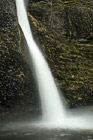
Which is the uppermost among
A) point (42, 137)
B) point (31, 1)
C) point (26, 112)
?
point (31, 1)

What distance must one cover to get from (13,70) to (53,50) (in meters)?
3.32

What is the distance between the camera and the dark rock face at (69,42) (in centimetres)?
902

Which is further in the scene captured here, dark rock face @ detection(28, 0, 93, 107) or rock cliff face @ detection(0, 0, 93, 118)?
dark rock face @ detection(28, 0, 93, 107)

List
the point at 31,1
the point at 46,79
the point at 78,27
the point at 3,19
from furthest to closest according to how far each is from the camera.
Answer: the point at 31,1
the point at 78,27
the point at 46,79
the point at 3,19

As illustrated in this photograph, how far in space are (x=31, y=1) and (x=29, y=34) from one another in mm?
4416

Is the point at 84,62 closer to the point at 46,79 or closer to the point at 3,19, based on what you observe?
the point at 46,79

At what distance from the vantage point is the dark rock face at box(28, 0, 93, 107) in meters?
9.02

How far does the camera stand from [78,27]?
38.4 ft

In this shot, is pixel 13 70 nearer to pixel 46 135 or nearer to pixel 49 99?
pixel 49 99

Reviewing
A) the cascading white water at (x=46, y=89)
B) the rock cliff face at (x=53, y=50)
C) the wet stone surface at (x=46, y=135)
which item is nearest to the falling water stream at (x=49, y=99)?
the cascading white water at (x=46, y=89)

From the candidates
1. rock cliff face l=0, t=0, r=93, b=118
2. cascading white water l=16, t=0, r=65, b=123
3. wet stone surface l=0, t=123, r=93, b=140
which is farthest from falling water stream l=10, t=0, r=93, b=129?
wet stone surface l=0, t=123, r=93, b=140

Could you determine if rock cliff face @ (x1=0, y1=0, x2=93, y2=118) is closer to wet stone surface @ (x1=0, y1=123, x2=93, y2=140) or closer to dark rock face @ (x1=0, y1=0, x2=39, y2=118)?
dark rock face @ (x1=0, y1=0, x2=39, y2=118)

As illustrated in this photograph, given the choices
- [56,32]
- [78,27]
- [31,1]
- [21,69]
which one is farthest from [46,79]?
[31,1]

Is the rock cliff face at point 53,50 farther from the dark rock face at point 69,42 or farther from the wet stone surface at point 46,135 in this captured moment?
the wet stone surface at point 46,135
